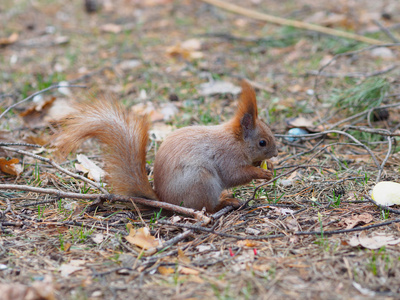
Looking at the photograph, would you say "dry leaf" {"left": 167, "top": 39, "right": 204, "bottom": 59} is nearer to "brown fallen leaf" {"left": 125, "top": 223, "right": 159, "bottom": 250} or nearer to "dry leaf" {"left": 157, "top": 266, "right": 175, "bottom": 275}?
"brown fallen leaf" {"left": 125, "top": 223, "right": 159, "bottom": 250}

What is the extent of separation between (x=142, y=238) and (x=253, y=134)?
96cm

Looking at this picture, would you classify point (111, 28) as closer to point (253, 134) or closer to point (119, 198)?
point (253, 134)

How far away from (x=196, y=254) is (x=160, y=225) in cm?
32

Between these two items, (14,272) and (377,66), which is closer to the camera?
(14,272)

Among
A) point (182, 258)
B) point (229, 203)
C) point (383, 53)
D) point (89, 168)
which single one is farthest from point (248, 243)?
point (383, 53)

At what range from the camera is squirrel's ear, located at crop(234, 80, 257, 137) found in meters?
2.34

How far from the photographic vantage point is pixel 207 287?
1622 millimetres

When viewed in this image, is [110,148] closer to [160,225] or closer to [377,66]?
[160,225]

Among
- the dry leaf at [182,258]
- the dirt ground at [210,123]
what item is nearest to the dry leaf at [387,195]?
the dirt ground at [210,123]

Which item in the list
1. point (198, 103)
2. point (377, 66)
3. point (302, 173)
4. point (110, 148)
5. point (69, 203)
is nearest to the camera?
point (110, 148)

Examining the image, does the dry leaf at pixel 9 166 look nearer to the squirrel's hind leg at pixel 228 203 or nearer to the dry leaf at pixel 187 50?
the squirrel's hind leg at pixel 228 203

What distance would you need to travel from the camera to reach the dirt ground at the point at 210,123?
1.69 m

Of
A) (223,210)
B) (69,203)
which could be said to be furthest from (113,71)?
(223,210)

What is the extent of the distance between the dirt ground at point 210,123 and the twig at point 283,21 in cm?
7
